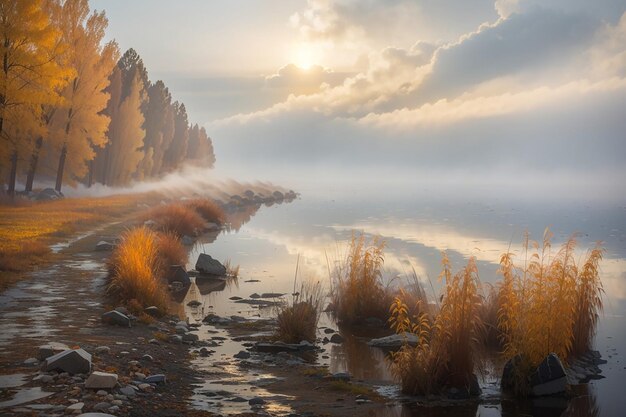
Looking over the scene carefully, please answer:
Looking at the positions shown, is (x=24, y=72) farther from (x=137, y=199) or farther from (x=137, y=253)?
(x=137, y=253)

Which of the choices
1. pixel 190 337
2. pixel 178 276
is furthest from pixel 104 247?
pixel 190 337

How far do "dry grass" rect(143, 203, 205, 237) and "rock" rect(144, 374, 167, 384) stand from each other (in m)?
18.2

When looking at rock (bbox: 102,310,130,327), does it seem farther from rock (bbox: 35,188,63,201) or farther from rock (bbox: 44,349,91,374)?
rock (bbox: 35,188,63,201)

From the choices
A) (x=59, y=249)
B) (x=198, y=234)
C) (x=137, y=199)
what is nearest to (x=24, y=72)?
(x=198, y=234)

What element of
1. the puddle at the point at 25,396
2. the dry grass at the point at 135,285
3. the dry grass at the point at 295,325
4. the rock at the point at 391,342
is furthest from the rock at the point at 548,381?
the dry grass at the point at 135,285

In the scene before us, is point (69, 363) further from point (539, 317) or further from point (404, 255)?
point (404, 255)

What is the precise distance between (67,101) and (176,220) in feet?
33.8

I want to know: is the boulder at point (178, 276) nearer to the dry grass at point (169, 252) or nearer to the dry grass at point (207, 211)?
the dry grass at point (169, 252)

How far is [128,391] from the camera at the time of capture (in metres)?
7.57

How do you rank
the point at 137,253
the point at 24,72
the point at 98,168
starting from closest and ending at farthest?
the point at 137,253, the point at 24,72, the point at 98,168

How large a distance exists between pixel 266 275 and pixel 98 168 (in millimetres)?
36107

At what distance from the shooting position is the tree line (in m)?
28.7

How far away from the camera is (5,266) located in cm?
1512

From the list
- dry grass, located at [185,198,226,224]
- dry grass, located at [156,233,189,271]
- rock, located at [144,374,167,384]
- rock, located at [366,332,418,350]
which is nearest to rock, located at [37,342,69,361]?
rock, located at [144,374,167,384]
